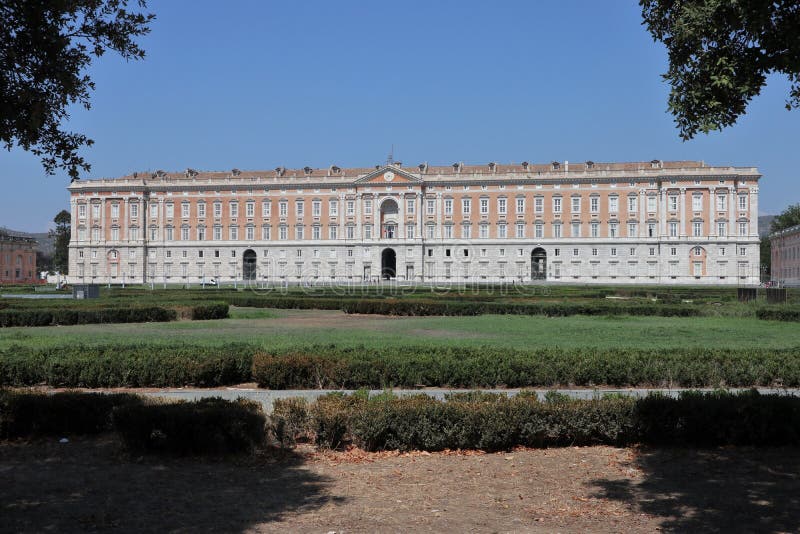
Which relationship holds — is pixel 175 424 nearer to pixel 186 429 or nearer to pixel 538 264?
pixel 186 429

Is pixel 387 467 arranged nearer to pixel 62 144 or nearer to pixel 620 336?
pixel 62 144

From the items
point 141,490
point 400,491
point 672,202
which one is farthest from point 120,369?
point 672,202

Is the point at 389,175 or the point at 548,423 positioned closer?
the point at 548,423

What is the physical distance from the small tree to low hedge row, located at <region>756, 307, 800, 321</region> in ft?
245

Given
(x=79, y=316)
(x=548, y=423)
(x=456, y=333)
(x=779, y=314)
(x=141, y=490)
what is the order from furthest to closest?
(x=779, y=314)
(x=79, y=316)
(x=456, y=333)
(x=548, y=423)
(x=141, y=490)

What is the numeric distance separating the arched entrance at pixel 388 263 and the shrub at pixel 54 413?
61662 millimetres

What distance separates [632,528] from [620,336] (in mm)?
12514

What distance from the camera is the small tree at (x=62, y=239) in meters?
79.1

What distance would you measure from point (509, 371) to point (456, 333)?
7692 millimetres

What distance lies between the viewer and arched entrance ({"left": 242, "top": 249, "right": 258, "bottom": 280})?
7144 cm

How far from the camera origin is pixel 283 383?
10859 mm

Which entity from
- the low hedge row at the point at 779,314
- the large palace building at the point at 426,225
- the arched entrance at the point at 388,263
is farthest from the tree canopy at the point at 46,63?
the arched entrance at the point at 388,263

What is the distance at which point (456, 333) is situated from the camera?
18.5m

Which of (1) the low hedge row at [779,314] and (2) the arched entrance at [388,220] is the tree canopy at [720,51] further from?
(2) the arched entrance at [388,220]
